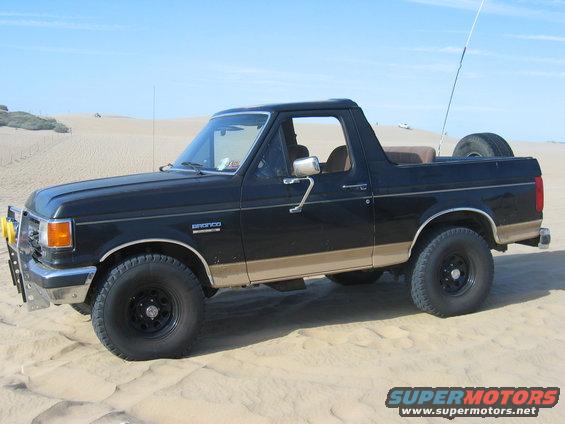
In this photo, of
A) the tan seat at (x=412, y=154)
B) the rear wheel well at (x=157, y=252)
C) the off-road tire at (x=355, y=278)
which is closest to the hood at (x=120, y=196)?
the rear wheel well at (x=157, y=252)

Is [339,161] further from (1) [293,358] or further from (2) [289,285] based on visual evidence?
(1) [293,358]

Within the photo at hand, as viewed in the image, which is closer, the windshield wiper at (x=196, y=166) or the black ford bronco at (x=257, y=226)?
the black ford bronco at (x=257, y=226)

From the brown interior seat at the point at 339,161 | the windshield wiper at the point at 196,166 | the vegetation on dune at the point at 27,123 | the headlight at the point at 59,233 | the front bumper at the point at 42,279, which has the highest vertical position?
the brown interior seat at the point at 339,161

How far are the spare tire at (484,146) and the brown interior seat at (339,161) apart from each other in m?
2.75

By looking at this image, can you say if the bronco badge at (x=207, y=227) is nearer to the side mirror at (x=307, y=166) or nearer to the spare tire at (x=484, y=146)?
the side mirror at (x=307, y=166)

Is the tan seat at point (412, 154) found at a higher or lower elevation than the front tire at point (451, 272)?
higher

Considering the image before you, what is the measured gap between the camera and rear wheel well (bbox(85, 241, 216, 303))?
4.82 metres

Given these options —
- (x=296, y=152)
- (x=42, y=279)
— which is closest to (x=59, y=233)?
(x=42, y=279)

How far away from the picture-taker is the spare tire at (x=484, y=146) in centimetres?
782

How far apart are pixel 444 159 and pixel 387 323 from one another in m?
1.96

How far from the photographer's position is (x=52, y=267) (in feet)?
15.1

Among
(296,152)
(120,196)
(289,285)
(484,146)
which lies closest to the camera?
(120,196)

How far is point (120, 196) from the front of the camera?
476 cm

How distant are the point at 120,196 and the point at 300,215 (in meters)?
1.45
